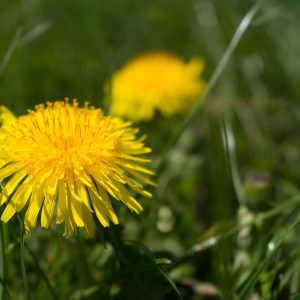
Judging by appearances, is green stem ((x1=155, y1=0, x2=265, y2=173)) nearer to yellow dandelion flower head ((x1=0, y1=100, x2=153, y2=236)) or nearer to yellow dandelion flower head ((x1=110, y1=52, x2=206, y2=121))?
yellow dandelion flower head ((x1=0, y1=100, x2=153, y2=236))

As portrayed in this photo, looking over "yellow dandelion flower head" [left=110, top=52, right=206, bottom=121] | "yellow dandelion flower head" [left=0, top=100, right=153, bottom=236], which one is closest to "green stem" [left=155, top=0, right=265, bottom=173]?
"yellow dandelion flower head" [left=0, top=100, right=153, bottom=236]

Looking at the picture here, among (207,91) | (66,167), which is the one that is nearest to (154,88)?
(207,91)

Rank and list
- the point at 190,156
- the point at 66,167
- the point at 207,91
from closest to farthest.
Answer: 1. the point at 66,167
2. the point at 207,91
3. the point at 190,156

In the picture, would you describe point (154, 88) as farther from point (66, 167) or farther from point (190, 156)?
point (66, 167)

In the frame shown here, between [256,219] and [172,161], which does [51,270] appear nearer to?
[256,219]

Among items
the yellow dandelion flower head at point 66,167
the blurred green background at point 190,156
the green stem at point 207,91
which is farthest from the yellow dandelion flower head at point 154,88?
the yellow dandelion flower head at point 66,167

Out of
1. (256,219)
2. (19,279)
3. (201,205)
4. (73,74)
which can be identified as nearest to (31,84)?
(73,74)
